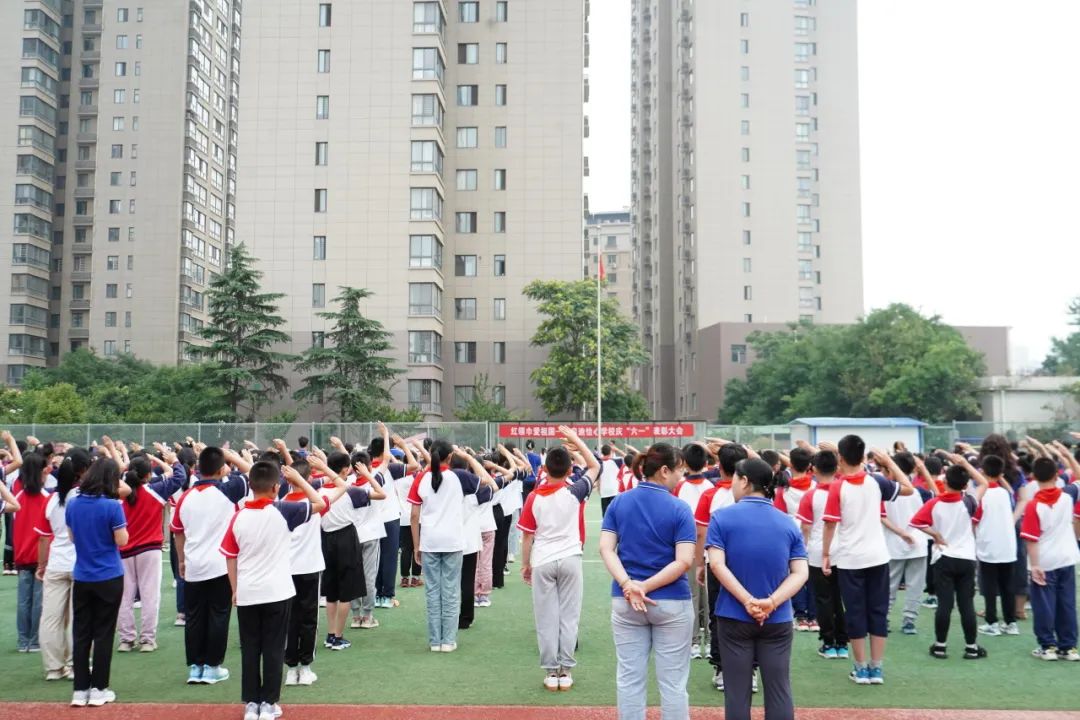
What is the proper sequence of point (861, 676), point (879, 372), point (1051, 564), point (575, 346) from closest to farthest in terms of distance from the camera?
1. point (861, 676)
2. point (1051, 564)
3. point (575, 346)
4. point (879, 372)

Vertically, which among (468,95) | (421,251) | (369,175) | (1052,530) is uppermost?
(468,95)

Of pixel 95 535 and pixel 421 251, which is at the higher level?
pixel 421 251

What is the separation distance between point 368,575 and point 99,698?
302 cm

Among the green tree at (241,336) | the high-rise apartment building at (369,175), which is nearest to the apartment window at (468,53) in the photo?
the high-rise apartment building at (369,175)

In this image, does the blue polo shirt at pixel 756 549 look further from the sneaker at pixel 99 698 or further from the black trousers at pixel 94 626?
the sneaker at pixel 99 698

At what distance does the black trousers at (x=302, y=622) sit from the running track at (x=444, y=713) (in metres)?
0.64

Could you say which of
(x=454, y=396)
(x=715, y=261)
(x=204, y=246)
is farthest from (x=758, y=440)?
(x=204, y=246)

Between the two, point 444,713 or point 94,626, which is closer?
point 444,713

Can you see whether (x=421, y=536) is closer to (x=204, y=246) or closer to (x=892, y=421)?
(x=892, y=421)

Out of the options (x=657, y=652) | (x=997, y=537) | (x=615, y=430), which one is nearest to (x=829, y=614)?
(x=997, y=537)

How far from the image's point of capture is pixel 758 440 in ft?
101

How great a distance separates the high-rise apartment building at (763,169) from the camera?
218 feet

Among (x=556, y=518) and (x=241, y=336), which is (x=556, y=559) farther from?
(x=241, y=336)

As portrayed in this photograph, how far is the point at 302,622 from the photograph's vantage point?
7.32 metres
